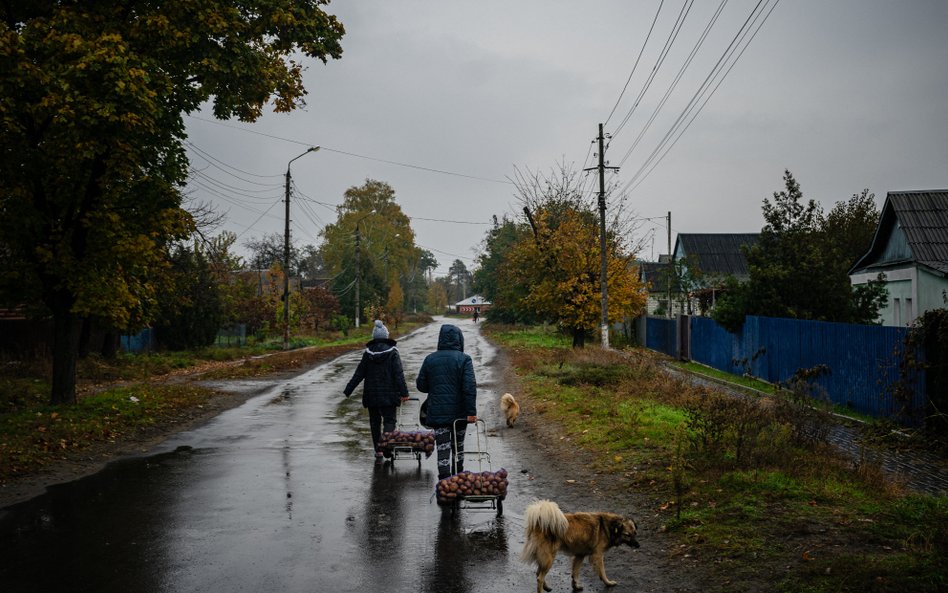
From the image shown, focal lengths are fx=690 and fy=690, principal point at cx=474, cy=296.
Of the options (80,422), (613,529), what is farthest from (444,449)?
(80,422)

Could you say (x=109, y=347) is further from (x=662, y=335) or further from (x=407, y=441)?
(x=662, y=335)

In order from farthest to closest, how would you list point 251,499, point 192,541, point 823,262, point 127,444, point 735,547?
1. point 823,262
2. point 127,444
3. point 251,499
4. point 192,541
5. point 735,547

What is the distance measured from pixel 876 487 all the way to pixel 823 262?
14.8 m

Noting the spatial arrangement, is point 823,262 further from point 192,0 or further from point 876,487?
point 192,0

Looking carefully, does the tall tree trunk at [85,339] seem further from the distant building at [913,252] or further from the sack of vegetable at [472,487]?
the distant building at [913,252]

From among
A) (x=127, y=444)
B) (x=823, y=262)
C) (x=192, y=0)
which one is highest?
(x=192, y=0)

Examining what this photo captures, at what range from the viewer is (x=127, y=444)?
→ 11.3 m

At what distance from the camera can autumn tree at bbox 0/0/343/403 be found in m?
10.2

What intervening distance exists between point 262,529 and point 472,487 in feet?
6.81

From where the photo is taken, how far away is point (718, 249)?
55438mm

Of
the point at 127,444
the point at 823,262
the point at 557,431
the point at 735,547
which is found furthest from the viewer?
the point at 823,262

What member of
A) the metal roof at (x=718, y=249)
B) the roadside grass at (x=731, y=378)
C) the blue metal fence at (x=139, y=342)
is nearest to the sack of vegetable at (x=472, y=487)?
the roadside grass at (x=731, y=378)

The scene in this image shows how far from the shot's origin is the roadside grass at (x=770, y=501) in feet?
16.4

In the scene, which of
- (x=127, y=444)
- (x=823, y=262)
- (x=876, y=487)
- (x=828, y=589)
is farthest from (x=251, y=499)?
(x=823, y=262)
